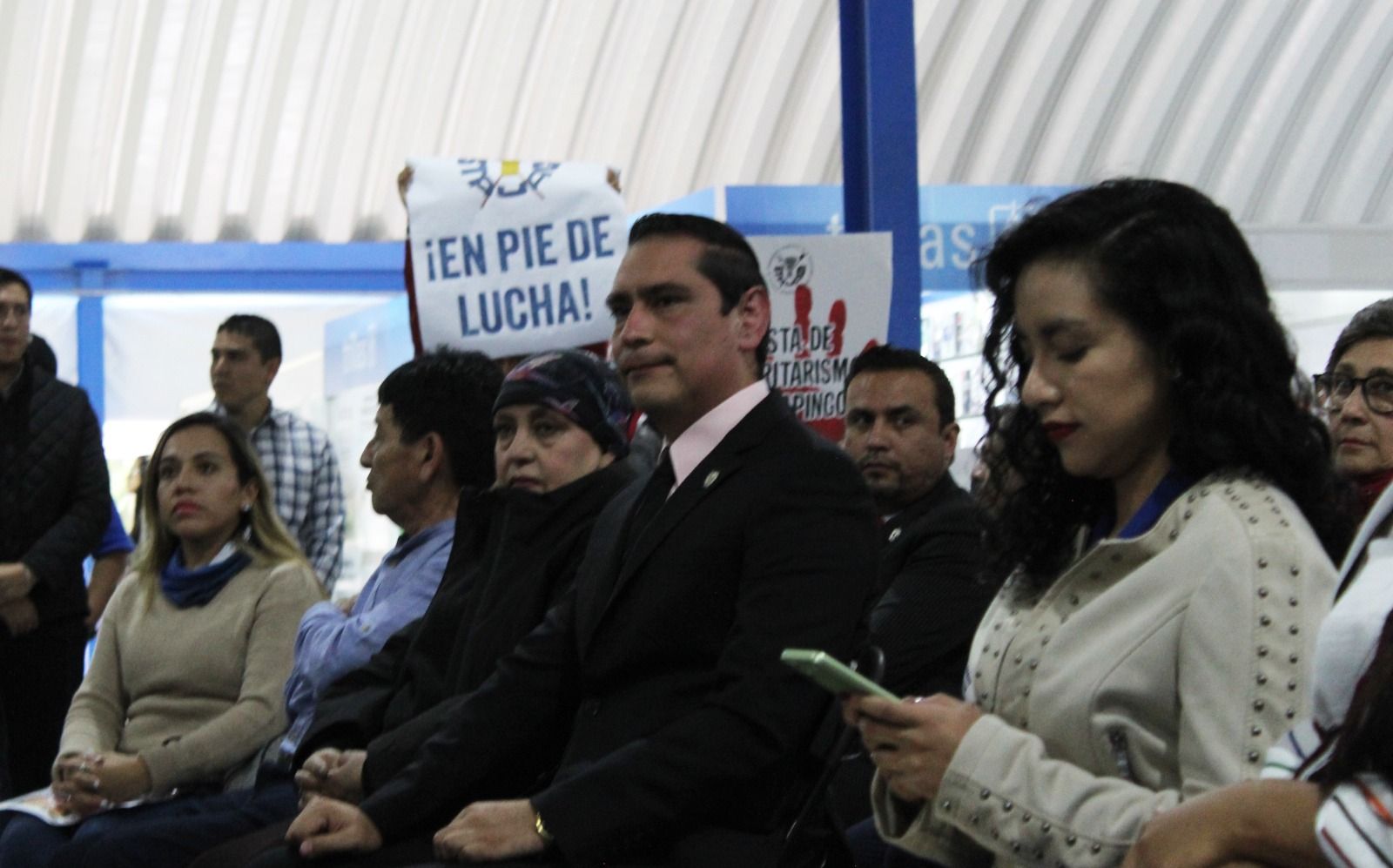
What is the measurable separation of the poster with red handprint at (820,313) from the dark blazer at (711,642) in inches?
72.9

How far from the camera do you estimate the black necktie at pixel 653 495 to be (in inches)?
122

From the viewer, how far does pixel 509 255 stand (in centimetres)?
501

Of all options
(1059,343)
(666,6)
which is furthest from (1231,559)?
(666,6)

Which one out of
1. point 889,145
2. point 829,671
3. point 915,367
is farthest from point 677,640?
point 889,145

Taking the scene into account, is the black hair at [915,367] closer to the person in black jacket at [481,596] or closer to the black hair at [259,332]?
the person in black jacket at [481,596]

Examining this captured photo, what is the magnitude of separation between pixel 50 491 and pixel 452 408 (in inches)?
89.2

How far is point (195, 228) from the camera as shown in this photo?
481 inches

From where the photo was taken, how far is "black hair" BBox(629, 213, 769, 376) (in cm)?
325

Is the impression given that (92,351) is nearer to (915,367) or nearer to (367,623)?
(367,623)

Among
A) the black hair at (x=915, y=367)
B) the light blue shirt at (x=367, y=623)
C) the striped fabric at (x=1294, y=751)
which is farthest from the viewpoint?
the black hair at (x=915, y=367)

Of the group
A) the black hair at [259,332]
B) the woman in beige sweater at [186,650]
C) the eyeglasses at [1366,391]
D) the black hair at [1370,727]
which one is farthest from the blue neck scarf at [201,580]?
the black hair at [1370,727]

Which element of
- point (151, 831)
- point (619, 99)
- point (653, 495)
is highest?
point (619, 99)

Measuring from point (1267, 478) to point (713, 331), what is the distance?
4.24 feet

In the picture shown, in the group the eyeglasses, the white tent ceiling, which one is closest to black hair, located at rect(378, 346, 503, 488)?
the eyeglasses
